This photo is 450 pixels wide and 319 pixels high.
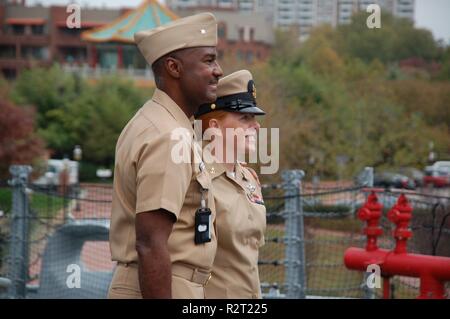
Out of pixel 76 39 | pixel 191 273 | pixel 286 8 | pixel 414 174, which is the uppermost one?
pixel 286 8

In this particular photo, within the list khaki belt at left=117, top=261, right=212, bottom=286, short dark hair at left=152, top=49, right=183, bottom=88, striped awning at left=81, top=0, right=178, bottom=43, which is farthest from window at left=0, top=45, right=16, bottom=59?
khaki belt at left=117, top=261, right=212, bottom=286

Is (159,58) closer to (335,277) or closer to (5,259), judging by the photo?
(5,259)

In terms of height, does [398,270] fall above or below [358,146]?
below

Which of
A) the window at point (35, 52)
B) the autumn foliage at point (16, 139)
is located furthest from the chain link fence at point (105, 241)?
the window at point (35, 52)

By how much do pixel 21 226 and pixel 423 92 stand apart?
28502 millimetres

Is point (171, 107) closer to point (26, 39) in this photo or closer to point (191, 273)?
point (191, 273)

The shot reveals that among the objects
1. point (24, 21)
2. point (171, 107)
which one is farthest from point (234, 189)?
point (24, 21)

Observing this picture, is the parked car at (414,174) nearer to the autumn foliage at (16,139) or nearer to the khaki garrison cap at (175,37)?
the autumn foliage at (16,139)

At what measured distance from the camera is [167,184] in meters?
3.39

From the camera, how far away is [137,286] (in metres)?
3.52

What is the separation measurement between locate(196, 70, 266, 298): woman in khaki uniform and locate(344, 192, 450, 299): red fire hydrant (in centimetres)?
156

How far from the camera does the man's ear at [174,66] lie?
360 cm

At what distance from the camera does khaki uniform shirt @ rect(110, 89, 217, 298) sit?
3398mm
